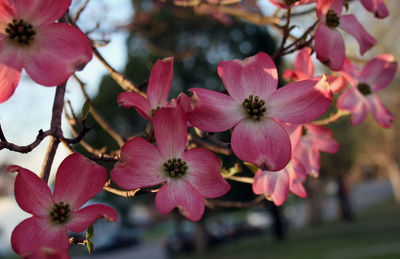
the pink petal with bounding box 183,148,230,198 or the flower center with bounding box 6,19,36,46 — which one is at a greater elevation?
the flower center with bounding box 6,19,36,46

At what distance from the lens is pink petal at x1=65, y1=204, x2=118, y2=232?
0.48m

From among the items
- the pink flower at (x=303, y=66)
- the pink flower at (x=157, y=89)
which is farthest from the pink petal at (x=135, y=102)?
the pink flower at (x=303, y=66)

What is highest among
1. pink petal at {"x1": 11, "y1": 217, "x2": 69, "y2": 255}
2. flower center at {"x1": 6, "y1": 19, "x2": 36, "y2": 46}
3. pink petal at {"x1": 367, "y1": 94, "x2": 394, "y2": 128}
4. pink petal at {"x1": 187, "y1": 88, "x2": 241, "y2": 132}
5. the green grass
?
the green grass

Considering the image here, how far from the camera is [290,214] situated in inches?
1079

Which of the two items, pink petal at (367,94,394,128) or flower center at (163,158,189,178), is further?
pink petal at (367,94,394,128)

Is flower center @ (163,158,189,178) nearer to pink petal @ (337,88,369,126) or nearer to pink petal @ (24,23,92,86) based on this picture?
pink petal @ (24,23,92,86)

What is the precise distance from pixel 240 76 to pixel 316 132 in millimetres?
352

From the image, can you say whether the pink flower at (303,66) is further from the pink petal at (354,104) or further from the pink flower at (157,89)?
the pink flower at (157,89)

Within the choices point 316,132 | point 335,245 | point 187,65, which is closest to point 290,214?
point 335,245

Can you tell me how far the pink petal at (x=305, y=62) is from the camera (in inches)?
30.8

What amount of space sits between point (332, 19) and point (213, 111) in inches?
12.1

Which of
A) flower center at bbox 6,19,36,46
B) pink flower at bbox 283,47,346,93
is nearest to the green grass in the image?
pink flower at bbox 283,47,346,93

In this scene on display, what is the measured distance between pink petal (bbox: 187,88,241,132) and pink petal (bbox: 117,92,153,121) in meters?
0.08

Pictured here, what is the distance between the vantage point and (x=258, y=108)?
586 millimetres
